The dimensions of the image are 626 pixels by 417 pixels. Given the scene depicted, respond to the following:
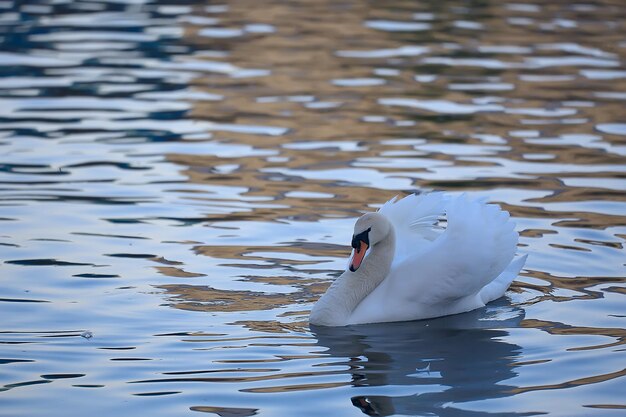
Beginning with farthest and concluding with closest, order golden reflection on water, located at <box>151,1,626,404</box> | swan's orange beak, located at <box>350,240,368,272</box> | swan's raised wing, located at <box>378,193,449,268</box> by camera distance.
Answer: golden reflection on water, located at <box>151,1,626,404</box> < swan's raised wing, located at <box>378,193,449,268</box> < swan's orange beak, located at <box>350,240,368,272</box>

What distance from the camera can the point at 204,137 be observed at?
46.2 feet

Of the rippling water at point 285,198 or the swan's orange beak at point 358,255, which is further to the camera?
the swan's orange beak at point 358,255

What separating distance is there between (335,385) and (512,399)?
948 mm

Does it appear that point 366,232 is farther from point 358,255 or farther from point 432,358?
point 432,358

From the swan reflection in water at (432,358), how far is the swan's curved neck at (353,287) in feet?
0.27

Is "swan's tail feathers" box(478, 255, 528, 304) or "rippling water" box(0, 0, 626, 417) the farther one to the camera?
"swan's tail feathers" box(478, 255, 528, 304)

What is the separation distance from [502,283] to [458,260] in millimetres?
767

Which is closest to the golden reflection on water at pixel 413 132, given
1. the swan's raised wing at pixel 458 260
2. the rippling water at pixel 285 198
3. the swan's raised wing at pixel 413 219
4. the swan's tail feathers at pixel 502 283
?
the rippling water at pixel 285 198

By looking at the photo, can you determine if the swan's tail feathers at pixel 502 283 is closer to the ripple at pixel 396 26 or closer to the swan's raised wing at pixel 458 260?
the swan's raised wing at pixel 458 260

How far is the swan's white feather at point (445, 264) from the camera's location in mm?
8055

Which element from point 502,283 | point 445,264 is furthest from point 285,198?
point 445,264

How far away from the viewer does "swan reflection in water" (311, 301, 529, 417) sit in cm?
665

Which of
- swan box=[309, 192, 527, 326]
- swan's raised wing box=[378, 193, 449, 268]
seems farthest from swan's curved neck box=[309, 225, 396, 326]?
swan's raised wing box=[378, 193, 449, 268]

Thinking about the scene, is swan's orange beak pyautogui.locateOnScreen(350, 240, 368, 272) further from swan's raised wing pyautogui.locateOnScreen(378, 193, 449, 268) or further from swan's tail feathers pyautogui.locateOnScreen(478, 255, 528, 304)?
swan's tail feathers pyautogui.locateOnScreen(478, 255, 528, 304)
